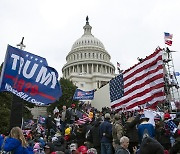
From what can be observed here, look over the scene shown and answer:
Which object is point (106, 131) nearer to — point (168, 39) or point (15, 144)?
point (15, 144)

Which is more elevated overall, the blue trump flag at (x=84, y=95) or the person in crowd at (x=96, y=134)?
the blue trump flag at (x=84, y=95)

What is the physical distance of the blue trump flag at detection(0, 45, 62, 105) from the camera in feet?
17.9

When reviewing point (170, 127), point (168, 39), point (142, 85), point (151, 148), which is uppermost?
point (168, 39)

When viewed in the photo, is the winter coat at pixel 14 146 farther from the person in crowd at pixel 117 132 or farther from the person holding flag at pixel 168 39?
the person holding flag at pixel 168 39

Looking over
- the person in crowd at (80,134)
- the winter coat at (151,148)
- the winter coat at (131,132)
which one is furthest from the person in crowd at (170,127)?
the winter coat at (151,148)

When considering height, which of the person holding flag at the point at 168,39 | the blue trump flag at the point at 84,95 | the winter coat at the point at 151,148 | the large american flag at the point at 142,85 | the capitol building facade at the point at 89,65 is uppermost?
the capitol building facade at the point at 89,65

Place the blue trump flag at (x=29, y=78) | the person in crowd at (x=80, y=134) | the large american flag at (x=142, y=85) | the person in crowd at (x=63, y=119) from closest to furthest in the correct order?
the blue trump flag at (x=29, y=78), the person in crowd at (x=80, y=134), the large american flag at (x=142, y=85), the person in crowd at (x=63, y=119)

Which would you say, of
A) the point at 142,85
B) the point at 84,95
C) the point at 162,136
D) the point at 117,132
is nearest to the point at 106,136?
the point at 117,132

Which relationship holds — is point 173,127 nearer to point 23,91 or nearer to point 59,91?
point 59,91

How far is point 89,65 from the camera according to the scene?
93438 millimetres

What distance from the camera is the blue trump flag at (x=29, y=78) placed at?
5453 millimetres

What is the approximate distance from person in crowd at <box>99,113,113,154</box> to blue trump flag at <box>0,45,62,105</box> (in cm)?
264

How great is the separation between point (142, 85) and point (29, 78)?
628 centimetres

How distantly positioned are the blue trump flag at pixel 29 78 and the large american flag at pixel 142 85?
4.94 metres
